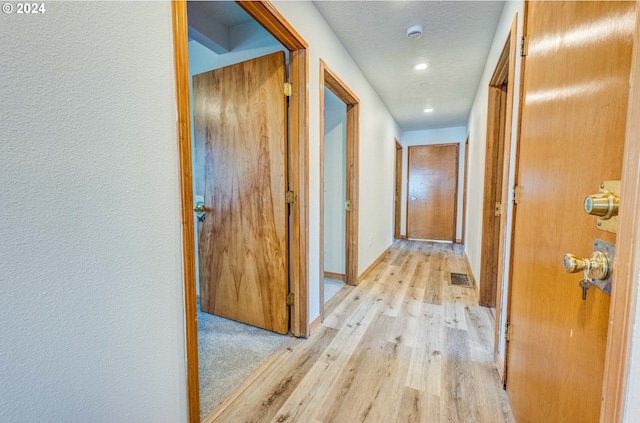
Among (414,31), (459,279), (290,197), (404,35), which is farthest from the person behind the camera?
(459,279)

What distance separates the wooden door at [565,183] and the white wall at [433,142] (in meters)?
4.43

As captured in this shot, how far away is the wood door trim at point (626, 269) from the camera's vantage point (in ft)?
1.38

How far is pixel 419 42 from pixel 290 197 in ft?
5.90

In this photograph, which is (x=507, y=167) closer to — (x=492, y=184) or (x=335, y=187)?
(x=492, y=184)

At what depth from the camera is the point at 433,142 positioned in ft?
17.6

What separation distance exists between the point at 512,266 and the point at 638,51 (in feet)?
3.88

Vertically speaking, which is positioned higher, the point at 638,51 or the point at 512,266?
the point at 638,51

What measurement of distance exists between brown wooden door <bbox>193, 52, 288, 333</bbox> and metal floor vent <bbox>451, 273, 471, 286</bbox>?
2195mm

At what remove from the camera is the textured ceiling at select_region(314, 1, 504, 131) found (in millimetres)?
1814

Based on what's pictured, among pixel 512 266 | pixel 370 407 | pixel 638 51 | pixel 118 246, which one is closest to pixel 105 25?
pixel 118 246

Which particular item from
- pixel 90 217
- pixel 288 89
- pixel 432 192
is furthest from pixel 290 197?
pixel 432 192

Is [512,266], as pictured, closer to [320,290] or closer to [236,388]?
[320,290]

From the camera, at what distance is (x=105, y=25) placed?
0.73 meters

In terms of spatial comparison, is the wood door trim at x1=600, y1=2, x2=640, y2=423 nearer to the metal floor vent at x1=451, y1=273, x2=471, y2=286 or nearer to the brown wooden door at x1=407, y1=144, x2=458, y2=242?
the metal floor vent at x1=451, y1=273, x2=471, y2=286
